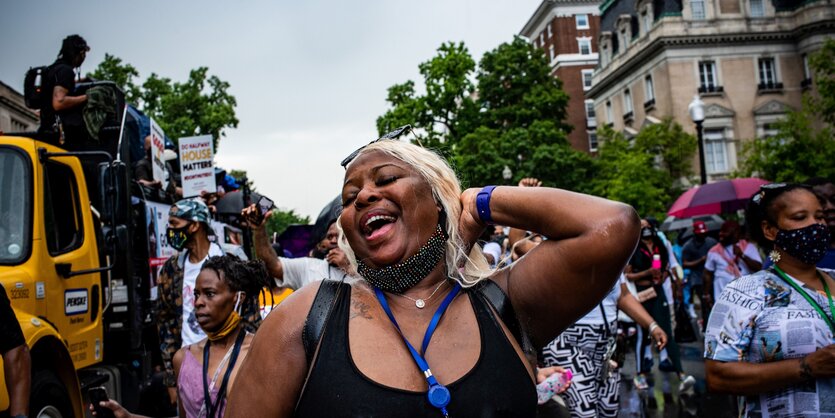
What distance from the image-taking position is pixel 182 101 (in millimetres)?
30562

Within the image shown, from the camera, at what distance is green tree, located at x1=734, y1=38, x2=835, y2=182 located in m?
24.6

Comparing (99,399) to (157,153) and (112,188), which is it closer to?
(112,188)

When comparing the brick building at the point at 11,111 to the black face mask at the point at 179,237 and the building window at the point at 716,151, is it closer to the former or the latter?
the black face mask at the point at 179,237

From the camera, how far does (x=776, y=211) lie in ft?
12.1

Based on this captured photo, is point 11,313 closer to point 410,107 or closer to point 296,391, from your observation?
point 296,391

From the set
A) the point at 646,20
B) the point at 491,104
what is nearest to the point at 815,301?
the point at 491,104

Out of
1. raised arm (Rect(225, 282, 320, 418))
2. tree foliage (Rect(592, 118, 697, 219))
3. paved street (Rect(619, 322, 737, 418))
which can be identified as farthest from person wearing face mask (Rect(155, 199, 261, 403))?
tree foliage (Rect(592, 118, 697, 219))

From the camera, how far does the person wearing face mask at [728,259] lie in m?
10.3

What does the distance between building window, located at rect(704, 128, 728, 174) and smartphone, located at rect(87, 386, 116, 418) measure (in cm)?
4649

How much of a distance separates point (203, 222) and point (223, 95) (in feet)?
93.3

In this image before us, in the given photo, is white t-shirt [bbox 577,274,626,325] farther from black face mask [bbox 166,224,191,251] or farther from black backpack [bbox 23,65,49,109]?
black backpack [bbox 23,65,49,109]

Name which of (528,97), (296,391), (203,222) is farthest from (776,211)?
(528,97)

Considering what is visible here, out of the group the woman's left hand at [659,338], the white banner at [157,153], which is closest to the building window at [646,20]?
the white banner at [157,153]

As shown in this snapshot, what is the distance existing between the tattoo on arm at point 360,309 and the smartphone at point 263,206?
7.90 feet
